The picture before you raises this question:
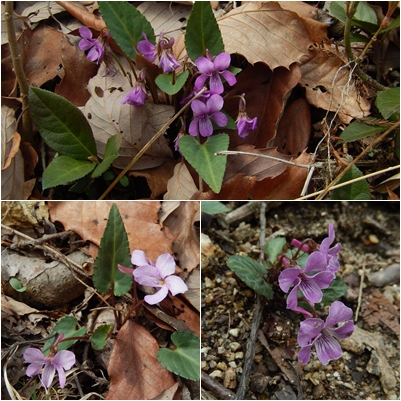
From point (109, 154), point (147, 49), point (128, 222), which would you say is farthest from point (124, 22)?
point (128, 222)

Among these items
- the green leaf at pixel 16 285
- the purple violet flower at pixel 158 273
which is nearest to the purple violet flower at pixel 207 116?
the purple violet flower at pixel 158 273

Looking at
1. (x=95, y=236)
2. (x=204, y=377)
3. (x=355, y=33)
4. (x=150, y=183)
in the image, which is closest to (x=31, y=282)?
(x=95, y=236)

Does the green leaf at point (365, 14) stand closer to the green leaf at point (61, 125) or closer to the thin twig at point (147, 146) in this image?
the thin twig at point (147, 146)

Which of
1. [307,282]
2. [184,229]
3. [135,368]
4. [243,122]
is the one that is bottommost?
[135,368]

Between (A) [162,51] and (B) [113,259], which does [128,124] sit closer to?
(A) [162,51]

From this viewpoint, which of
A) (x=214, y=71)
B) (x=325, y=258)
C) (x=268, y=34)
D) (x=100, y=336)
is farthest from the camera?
(x=268, y=34)

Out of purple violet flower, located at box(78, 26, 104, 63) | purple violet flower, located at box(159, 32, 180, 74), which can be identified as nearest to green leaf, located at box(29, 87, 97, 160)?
purple violet flower, located at box(78, 26, 104, 63)
